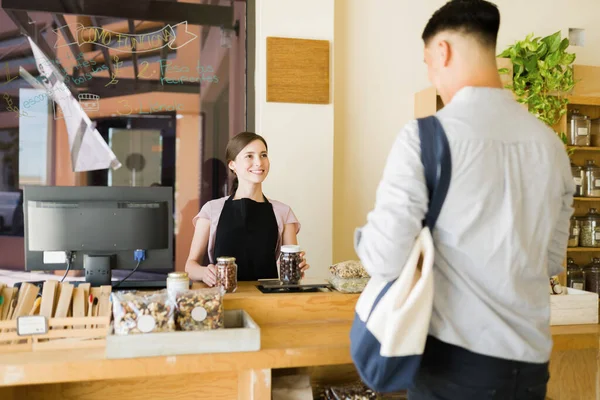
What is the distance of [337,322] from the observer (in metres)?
2.02

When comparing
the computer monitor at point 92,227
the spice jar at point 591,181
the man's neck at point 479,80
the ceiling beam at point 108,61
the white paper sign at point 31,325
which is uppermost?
the ceiling beam at point 108,61

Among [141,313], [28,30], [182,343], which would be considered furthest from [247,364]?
[28,30]

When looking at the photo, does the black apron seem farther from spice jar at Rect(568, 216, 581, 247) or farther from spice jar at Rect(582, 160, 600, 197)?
spice jar at Rect(582, 160, 600, 197)

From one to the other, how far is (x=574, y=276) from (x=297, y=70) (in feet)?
7.89

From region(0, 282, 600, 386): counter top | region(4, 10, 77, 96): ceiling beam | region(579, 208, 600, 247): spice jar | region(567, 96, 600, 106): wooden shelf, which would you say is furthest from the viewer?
region(579, 208, 600, 247): spice jar

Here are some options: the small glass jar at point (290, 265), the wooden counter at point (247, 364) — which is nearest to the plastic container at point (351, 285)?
the wooden counter at point (247, 364)

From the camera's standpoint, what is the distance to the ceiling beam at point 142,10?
11.6 feet

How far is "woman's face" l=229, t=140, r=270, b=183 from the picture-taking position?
279cm

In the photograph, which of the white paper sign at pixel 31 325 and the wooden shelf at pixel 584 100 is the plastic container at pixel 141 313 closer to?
the white paper sign at pixel 31 325

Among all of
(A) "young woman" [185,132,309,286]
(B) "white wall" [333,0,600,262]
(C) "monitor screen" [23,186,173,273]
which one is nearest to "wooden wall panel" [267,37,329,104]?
(B) "white wall" [333,0,600,262]

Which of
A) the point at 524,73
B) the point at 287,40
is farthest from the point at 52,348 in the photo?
the point at 524,73

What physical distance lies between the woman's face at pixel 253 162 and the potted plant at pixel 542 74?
6.02 feet

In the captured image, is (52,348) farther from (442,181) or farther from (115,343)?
(442,181)

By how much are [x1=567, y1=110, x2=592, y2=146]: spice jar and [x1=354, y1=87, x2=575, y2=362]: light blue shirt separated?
2.86 metres
